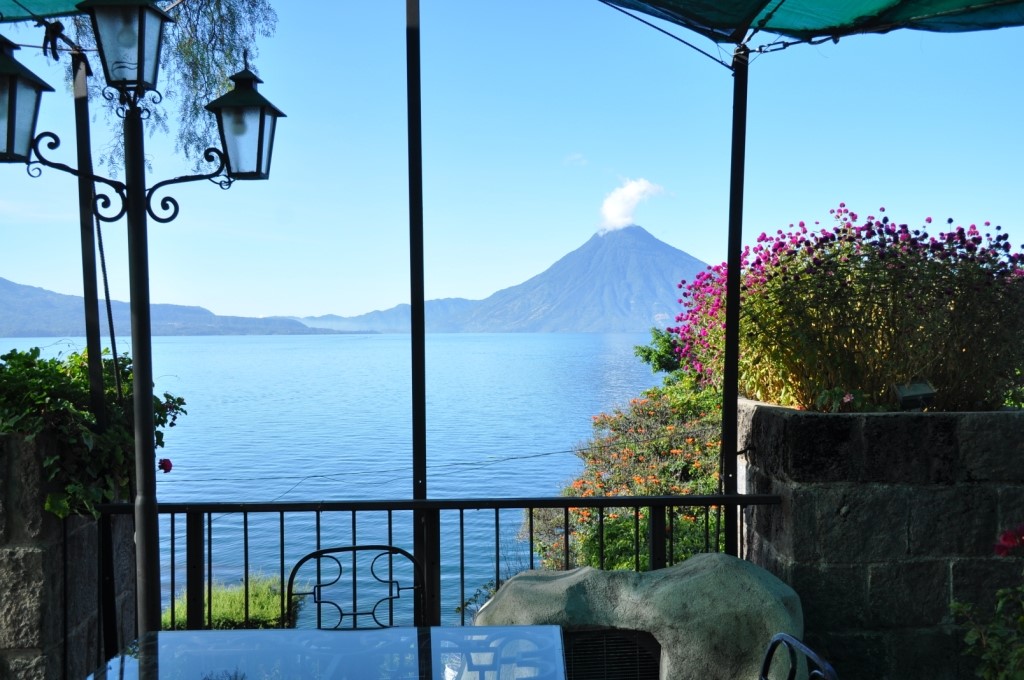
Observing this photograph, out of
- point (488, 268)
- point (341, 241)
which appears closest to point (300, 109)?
point (341, 241)

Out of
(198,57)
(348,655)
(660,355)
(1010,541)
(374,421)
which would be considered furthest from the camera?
(374,421)

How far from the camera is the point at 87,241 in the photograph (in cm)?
305

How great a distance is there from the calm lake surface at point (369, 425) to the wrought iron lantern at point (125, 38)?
43.5 inches

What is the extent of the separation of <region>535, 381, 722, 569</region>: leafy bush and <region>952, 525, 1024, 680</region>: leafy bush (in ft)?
9.73

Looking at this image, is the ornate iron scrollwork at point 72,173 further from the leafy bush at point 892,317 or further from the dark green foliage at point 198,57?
the dark green foliage at point 198,57

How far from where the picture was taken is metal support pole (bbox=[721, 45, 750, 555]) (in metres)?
3.08

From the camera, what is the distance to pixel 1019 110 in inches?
1602

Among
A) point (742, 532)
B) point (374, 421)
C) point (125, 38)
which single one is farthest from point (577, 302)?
point (125, 38)

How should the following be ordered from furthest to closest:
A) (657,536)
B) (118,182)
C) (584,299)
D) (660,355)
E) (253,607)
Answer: (584,299) < (660,355) < (253,607) < (657,536) < (118,182)

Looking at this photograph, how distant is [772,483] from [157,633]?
206 centimetres

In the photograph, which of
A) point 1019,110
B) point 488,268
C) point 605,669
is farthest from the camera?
point 488,268

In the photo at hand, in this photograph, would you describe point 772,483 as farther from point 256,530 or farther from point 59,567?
point 256,530

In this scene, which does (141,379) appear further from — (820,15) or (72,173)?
(820,15)

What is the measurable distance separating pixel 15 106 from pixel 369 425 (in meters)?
26.0
